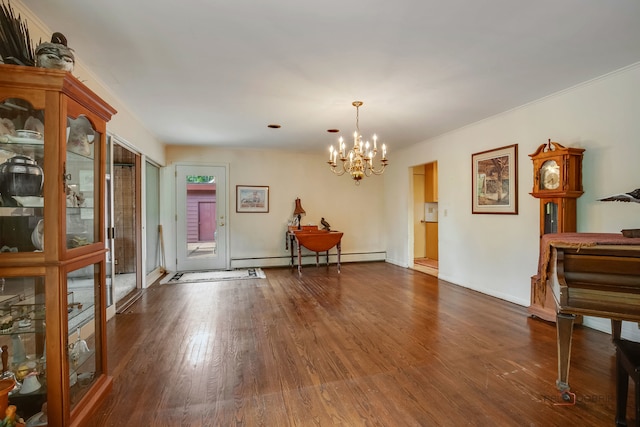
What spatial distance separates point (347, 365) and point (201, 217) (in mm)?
4213

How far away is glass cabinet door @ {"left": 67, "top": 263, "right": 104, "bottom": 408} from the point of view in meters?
1.52

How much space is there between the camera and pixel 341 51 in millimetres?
2150

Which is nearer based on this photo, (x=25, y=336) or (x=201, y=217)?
(x=25, y=336)

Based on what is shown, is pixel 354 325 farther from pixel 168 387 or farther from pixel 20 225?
pixel 20 225

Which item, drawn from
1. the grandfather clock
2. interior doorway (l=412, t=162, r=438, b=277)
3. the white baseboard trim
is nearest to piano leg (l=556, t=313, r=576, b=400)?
the grandfather clock

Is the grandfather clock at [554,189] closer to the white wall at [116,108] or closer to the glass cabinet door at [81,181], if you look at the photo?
the glass cabinet door at [81,181]

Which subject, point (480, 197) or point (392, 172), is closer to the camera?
point (480, 197)

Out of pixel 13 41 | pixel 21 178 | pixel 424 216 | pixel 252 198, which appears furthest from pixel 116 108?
A: pixel 424 216

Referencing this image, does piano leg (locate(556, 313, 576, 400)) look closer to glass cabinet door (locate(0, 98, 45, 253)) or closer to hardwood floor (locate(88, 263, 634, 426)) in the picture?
hardwood floor (locate(88, 263, 634, 426))

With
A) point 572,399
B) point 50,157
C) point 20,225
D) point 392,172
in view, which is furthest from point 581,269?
point 392,172

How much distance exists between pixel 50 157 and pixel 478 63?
280 cm

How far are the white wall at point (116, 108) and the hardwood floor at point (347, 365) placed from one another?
1.97m

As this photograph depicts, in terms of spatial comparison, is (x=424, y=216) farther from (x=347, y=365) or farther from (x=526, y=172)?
(x=347, y=365)

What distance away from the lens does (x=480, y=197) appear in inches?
155
